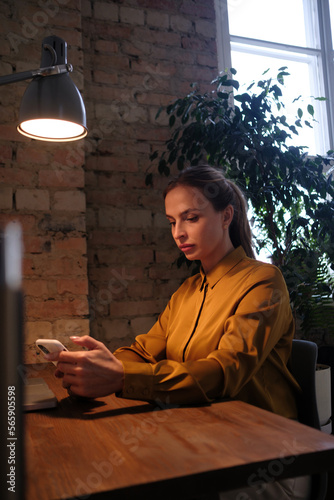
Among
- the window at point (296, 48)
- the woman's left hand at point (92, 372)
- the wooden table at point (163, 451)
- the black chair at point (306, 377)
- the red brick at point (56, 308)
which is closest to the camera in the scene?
the wooden table at point (163, 451)

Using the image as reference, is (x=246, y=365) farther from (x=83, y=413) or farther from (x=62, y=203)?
(x=62, y=203)

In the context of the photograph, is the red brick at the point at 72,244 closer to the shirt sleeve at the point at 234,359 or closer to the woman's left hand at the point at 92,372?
the shirt sleeve at the point at 234,359

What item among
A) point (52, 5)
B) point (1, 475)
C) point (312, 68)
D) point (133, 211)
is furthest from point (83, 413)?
point (312, 68)

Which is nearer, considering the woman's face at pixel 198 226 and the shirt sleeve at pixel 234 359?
the shirt sleeve at pixel 234 359

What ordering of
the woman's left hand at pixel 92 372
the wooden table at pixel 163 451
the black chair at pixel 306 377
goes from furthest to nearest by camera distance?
the black chair at pixel 306 377 → the woman's left hand at pixel 92 372 → the wooden table at pixel 163 451

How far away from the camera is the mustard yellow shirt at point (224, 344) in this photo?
0.94 metres

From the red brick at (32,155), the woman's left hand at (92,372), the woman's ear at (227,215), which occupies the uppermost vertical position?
the red brick at (32,155)

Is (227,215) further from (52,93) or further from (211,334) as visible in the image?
(52,93)

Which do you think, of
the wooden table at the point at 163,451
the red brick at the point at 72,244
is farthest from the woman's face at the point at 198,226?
the red brick at the point at 72,244

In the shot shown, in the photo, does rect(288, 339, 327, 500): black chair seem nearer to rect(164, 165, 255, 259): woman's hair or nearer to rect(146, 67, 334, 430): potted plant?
rect(164, 165, 255, 259): woman's hair

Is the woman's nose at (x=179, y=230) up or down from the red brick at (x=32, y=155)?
down

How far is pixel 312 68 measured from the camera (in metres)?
3.41

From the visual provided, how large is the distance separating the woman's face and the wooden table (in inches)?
24.3

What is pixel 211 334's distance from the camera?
47.8 inches
